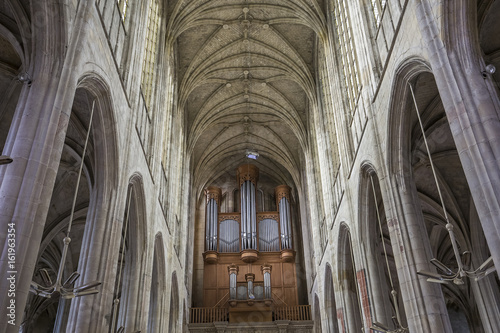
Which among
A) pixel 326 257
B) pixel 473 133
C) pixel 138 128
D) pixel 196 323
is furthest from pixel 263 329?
pixel 473 133

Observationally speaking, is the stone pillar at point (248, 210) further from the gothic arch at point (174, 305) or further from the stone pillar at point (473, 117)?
the stone pillar at point (473, 117)

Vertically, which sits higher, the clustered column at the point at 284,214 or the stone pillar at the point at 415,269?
the clustered column at the point at 284,214

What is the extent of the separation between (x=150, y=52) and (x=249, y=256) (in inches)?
621

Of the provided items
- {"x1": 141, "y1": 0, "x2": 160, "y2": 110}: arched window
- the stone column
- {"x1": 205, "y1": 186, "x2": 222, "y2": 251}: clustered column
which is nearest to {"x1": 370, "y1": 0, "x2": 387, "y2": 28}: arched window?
{"x1": 141, "y1": 0, "x2": 160, "y2": 110}: arched window

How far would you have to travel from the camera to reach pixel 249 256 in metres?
28.1

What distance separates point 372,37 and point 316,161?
39.8ft

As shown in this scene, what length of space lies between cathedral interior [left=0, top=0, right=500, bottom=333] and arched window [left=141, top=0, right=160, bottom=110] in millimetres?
115

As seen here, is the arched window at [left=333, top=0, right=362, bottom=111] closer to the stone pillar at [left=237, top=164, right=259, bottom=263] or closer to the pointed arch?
the pointed arch

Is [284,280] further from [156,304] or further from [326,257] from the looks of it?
[156,304]

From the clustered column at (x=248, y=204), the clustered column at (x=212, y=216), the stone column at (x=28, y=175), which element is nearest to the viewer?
the stone column at (x=28, y=175)

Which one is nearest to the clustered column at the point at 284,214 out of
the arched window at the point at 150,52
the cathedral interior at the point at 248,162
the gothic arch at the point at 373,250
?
the cathedral interior at the point at 248,162

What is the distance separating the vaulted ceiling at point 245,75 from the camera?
2027cm

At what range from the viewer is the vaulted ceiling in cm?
2027

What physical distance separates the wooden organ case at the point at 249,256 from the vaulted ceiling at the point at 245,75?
2252 mm
